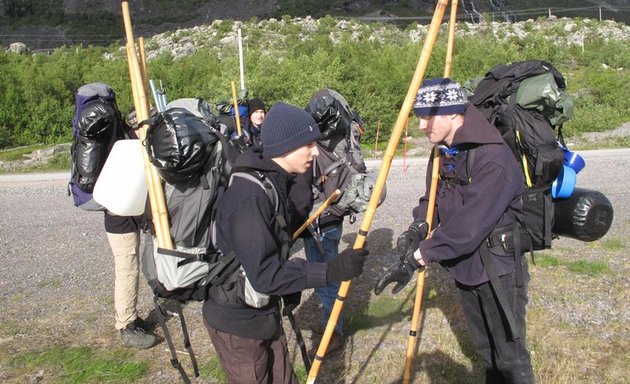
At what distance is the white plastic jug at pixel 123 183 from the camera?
286cm

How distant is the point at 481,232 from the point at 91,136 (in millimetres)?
3033

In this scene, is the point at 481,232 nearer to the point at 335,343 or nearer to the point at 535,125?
the point at 535,125

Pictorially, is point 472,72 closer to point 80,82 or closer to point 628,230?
point 628,230

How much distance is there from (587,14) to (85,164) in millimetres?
92388

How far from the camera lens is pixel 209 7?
8275cm

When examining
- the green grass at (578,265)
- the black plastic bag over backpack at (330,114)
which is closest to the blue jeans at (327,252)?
the black plastic bag over backpack at (330,114)

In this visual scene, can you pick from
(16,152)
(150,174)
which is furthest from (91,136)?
(16,152)

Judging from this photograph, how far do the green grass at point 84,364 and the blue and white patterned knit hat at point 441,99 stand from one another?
10.6 ft

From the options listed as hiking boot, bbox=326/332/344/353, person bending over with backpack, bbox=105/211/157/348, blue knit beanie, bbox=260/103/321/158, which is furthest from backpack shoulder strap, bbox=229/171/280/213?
hiking boot, bbox=326/332/344/353

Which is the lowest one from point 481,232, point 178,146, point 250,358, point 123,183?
point 250,358

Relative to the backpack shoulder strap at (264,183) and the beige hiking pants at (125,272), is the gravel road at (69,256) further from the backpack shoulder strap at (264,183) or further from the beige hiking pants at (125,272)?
the backpack shoulder strap at (264,183)

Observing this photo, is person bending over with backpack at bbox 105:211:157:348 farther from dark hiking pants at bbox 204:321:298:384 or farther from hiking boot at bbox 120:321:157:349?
dark hiking pants at bbox 204:321:298:384

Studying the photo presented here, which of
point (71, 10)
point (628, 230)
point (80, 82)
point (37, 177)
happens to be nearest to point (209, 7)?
point (71, 10)

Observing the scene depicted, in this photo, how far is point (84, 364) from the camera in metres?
4.26
